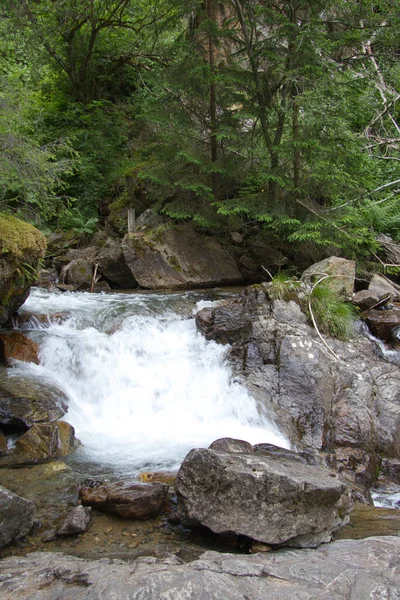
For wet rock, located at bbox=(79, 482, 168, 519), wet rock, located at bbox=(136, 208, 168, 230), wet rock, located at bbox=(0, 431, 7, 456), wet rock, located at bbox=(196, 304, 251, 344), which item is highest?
wet rock, located at bbox=(136, 208, 168, 230)

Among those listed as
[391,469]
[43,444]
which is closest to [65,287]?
[43,444]

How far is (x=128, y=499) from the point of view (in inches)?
170

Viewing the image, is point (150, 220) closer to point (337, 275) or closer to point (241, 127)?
point (241, 127)

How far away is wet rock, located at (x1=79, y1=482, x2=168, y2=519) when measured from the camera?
4.29m

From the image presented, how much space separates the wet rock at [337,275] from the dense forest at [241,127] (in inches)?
39.0

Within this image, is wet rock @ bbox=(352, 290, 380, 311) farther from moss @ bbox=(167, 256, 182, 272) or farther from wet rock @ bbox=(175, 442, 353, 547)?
wet rock @ bbox=(175, 442, 353, 547)

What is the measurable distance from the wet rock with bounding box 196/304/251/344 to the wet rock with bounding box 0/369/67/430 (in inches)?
120

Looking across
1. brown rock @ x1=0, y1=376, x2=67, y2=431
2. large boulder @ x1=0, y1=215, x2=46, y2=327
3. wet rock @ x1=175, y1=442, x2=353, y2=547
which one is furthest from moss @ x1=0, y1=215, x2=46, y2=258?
wet rock @ x1=175, y1=442, x2=353, y2=547

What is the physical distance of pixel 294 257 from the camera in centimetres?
1263

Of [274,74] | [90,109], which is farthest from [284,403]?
[90,109]

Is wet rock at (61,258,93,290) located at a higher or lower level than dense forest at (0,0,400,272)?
lower

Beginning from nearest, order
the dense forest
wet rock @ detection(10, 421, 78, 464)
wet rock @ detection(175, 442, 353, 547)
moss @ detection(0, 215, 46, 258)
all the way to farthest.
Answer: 1. wet rock @ detection(175, 442, 353, 547)
2. wet rock @ detection(10, 421, 78, 464)
3. moss @ detection(0, 215, 46, 258)
4. the dense forest

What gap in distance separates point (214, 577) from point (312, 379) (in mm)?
4834

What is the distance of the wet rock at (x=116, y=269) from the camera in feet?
41.1
